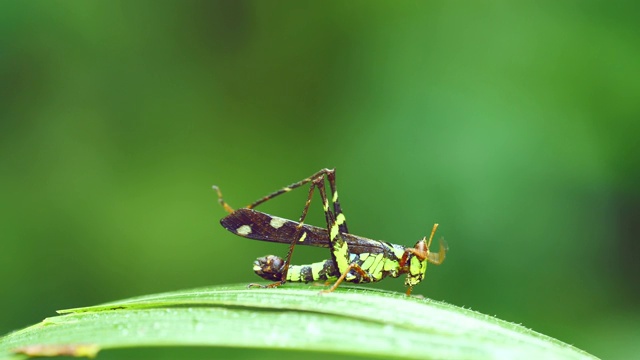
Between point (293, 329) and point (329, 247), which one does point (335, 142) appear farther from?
point (293, 329)

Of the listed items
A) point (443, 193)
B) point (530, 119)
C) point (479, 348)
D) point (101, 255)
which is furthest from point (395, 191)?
point (479, 348)

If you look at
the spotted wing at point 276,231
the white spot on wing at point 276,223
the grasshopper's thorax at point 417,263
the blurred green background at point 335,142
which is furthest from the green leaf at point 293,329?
the blurred green background at point 335,142

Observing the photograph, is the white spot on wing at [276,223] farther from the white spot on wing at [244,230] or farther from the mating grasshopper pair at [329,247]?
the white spot on wing at [244,230]

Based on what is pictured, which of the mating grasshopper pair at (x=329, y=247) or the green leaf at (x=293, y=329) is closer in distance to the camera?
the green leaf at (x=293, y=329)

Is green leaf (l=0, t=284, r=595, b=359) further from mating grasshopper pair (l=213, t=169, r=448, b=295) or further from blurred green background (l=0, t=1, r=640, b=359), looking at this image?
blurred green background (l=0, t=1, r=640, b=359)

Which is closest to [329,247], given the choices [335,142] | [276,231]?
[276,231]

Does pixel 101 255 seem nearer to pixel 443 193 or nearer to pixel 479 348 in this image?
pixel 443 193

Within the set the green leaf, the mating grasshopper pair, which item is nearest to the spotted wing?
the mating grasshopper pair

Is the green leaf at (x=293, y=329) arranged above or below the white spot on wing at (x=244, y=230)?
below

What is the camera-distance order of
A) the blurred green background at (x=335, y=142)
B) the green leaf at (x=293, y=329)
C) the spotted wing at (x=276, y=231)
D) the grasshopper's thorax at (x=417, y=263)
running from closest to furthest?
the green leaf at (x=293, y=329)
the spotted wing at (x=276, y=231)
the grasshopper's thorax at (x=417, y=263)
the blurred green background at (x=335, y=142)
